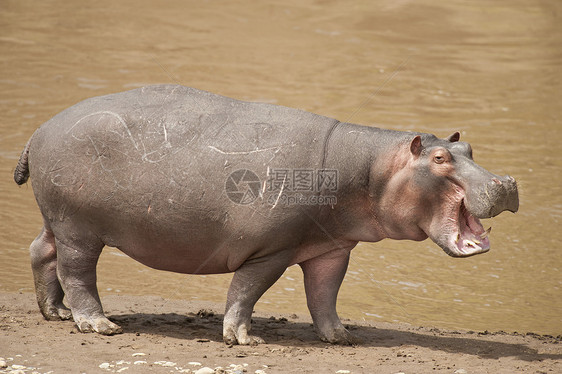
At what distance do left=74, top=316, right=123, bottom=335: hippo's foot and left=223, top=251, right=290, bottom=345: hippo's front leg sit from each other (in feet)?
2.78

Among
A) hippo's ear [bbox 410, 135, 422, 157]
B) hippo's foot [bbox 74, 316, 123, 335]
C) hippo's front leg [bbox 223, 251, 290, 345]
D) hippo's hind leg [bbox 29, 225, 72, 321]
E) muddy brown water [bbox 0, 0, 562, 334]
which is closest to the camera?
hippo's ear [bbox 410, 135, 422, 157]

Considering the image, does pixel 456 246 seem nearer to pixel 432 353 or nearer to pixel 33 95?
pixel 432 353

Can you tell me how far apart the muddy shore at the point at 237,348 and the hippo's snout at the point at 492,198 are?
110 cm

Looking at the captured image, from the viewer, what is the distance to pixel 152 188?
6.64m

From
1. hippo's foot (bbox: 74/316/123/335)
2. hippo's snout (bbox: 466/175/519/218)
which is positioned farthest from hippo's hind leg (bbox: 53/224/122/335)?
hippo's snout (bbox: 466/175/519/218)

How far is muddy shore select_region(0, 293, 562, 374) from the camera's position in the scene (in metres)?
6.13

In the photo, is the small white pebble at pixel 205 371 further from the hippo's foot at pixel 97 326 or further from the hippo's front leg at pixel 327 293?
the hippo's front leg at pixel 327 293

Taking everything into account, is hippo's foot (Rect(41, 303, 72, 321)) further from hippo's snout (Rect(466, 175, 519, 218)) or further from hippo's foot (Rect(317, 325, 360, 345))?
hippo's snout (Rect(466, 175, 519, 218))

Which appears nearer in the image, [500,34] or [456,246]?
[456,246]

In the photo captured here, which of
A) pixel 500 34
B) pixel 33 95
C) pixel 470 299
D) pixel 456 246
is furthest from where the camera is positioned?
pixel 500 34

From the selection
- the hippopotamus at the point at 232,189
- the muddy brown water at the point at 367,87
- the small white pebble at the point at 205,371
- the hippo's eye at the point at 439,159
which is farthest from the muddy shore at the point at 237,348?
the hippo's eye at the point at 439,159

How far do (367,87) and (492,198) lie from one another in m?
10.3

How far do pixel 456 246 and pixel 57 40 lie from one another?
1342cm

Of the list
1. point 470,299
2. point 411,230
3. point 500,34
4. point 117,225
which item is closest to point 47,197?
point 117,225
